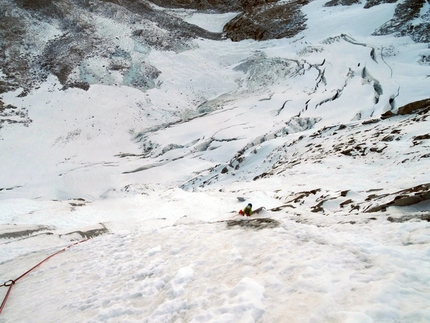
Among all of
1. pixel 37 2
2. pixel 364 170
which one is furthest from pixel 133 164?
pixel 37 2

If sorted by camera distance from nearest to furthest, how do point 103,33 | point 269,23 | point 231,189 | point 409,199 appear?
point 409,199
point 231,189
point 103,33
point 269,23

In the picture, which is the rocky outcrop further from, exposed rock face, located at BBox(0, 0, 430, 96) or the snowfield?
exposed rock face, located at BBox(0, 0, 430, 96)

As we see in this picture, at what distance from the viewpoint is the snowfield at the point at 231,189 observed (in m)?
3.84

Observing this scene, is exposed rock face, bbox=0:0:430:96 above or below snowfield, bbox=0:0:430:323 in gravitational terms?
above

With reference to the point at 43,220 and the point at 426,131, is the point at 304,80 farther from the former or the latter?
the point at 43,220

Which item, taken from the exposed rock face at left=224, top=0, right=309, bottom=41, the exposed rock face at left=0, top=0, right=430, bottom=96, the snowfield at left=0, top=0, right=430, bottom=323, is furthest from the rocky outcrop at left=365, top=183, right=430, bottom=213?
the exposed rock face at left=224, top=0, right=309, bottom=41

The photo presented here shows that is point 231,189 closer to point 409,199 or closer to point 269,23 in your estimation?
point 409,199

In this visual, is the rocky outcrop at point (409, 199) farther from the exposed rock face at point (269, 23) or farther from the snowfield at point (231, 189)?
the exposed rock face at point (269, 23)

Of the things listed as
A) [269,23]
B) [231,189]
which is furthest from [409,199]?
[269,23]

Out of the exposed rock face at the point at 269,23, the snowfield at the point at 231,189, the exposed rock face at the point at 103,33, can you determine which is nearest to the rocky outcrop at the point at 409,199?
the snowfield at the point at 231,189

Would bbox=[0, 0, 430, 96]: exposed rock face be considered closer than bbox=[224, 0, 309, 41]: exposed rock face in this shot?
Yes

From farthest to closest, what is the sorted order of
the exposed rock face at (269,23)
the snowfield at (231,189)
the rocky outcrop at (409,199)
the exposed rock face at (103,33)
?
the exposed rock face at (269,23) < the exposed rock face at (103,33) < the rocky outcrop at (409,199) < the snowfield at (231,189)

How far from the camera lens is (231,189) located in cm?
1478

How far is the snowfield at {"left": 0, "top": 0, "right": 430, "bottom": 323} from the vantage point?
151 inches
